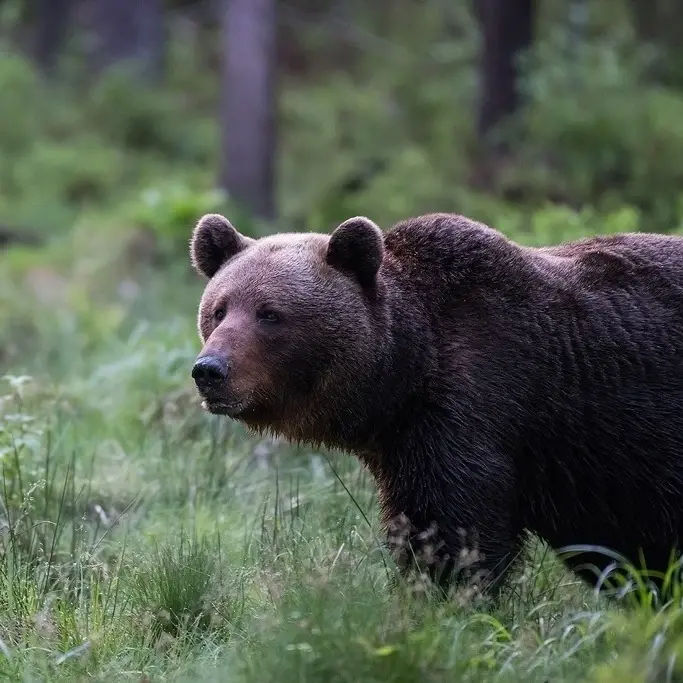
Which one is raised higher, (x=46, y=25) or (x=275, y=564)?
(x=46, y=25)

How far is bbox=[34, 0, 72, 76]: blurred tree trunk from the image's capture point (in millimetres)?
26312

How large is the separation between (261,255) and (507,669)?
217cm

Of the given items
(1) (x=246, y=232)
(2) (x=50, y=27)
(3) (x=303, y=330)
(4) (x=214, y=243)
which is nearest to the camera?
(3) (x=303, y=330)

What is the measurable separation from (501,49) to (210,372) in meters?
10.8

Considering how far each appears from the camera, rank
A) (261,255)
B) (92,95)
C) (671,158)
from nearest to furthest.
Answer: (261,255) < (671,158) < (92,95)

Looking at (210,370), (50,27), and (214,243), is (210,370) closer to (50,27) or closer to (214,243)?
(214,243)

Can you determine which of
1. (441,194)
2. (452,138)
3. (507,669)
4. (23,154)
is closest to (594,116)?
(441,194)

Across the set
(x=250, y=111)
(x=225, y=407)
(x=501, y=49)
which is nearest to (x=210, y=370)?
(x=225, y=407)

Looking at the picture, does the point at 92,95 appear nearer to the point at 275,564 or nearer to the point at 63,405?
the point at 63,405

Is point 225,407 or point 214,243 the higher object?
point 214,243

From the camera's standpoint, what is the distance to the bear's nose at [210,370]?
4.71 metres

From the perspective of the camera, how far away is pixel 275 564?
16.1ft

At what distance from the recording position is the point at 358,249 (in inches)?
199

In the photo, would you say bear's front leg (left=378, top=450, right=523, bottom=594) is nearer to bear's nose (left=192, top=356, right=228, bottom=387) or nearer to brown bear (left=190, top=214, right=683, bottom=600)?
brown bear (left=190, top=214, right=683, bottom=600)
